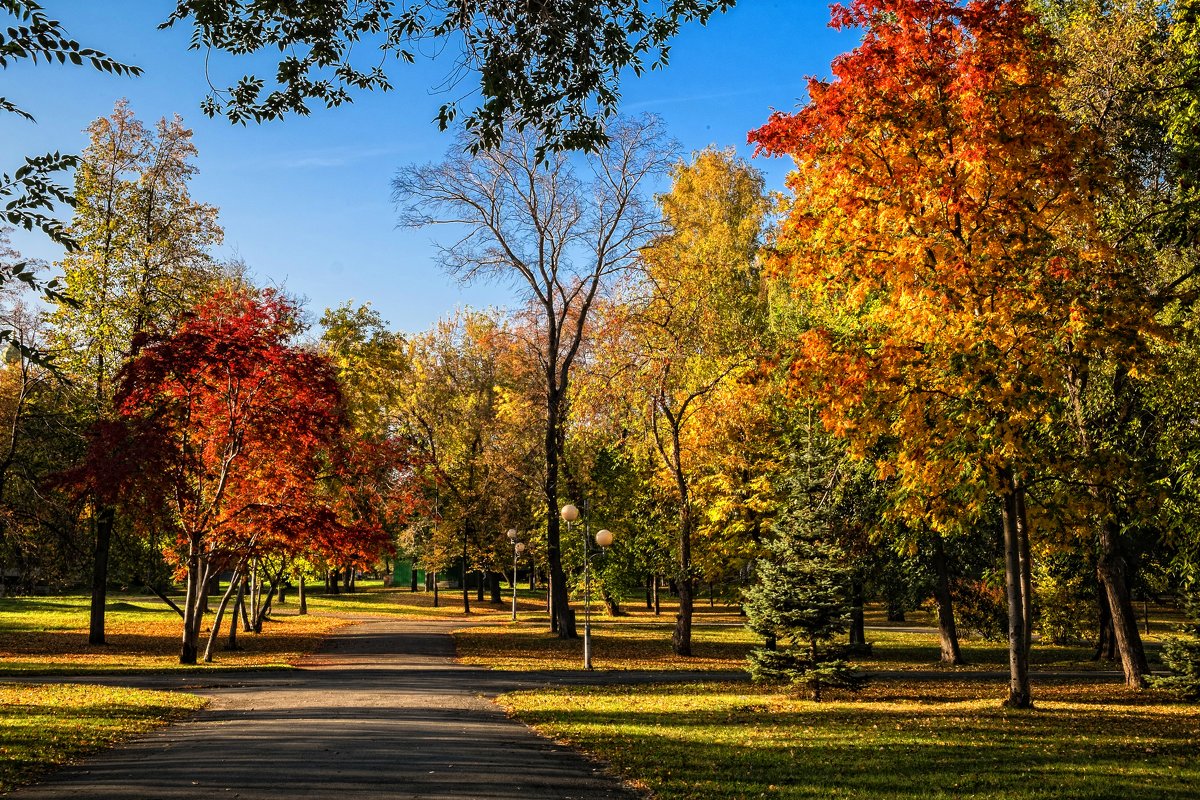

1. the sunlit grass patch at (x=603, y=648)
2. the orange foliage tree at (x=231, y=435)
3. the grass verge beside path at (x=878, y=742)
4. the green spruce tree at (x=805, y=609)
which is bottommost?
the sunlit grass patch at (x=603, y=648)

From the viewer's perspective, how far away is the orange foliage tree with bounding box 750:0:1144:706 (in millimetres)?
11773

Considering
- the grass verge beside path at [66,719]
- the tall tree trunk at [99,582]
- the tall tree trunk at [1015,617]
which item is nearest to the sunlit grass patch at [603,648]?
the tall tree trunk at [1015,617]

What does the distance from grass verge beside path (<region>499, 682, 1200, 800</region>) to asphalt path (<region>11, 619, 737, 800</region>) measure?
73cm

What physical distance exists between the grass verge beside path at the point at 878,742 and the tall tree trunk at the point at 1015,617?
365 millimetres

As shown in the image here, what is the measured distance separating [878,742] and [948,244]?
6.84 meters

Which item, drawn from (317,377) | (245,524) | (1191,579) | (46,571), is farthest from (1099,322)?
(46,571)

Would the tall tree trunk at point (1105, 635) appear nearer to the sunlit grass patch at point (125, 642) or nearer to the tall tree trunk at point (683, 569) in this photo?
the tall tree trunk at point (683, 569)

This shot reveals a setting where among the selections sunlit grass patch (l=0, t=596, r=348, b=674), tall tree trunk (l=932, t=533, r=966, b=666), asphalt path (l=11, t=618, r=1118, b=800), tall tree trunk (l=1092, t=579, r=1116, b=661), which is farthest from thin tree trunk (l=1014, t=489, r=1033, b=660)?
sunlit grass patch (l=0, t=596, r=348, b=674)

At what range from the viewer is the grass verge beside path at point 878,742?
7.96 metres

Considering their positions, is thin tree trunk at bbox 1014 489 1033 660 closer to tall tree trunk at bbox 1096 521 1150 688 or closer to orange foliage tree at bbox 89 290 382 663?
tall tree trunk at bbox 1096 521 1150 688

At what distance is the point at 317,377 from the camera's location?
63.6 feet

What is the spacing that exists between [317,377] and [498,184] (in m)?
9.92

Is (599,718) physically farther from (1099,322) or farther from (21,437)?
(21,437)

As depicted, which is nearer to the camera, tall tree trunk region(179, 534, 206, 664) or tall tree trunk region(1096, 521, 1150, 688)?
tall tree trunk region(1096, 521, 1150, 688)
